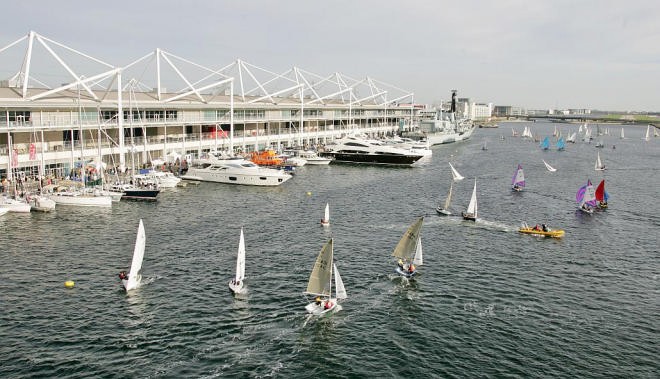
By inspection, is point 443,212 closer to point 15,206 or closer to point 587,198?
point 587,198

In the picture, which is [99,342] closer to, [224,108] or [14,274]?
[14,274]

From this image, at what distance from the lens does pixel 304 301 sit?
1575 inches

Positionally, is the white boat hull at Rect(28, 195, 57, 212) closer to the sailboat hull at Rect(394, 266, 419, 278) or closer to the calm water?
the calm water

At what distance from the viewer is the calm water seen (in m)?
31.6

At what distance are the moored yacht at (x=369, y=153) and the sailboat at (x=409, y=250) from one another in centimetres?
8342

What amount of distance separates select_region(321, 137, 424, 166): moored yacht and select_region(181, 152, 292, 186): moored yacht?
42.0 metres

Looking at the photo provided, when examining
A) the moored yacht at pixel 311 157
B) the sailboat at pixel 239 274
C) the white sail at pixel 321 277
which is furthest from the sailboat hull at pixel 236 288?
the moored yacht at pixel 311 157

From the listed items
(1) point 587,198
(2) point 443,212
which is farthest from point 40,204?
(1) point 587,198

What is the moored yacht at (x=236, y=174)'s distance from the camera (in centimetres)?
9288

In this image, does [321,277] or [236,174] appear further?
[236,174]

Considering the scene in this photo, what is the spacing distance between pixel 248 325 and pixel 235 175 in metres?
60.6

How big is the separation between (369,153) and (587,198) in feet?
213

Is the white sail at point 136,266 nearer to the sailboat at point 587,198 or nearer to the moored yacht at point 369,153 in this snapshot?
the sailboat at point 587,198

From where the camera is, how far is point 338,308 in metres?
39.0
